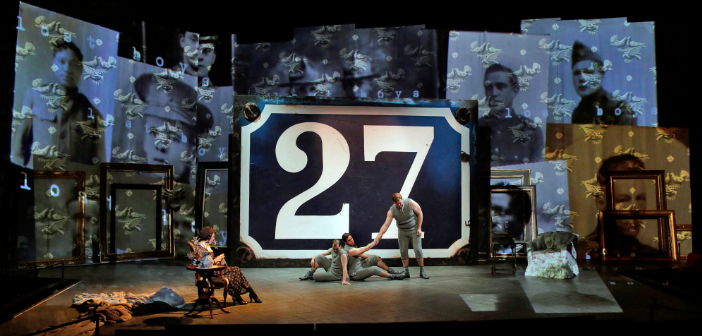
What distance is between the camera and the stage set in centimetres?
851

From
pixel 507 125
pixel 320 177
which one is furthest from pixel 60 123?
pixel 507 125

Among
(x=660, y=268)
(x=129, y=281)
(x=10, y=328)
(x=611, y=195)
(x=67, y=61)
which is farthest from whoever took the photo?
(x=611, y=195)

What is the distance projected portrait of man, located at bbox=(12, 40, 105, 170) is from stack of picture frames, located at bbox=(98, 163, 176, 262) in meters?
0.52

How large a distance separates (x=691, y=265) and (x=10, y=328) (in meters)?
Answer: 8.62

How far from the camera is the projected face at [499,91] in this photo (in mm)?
10219

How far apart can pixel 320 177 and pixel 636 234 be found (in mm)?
5906

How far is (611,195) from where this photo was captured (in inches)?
395

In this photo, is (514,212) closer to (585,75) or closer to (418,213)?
(418,213)

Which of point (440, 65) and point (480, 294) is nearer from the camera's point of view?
point (480, 294)

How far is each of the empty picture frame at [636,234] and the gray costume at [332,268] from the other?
5232 mm

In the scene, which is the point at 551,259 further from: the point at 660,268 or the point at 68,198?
the point at 68,198

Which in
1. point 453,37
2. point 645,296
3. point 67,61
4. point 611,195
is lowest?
point 645,296

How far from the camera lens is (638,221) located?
9977 millimetres

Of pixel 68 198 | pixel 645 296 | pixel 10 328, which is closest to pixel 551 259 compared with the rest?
pixel 645 296
